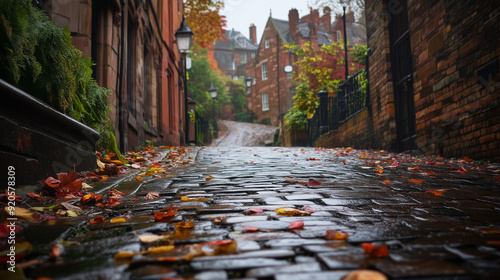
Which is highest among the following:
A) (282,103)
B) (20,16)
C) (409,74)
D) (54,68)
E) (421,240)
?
(282,103)

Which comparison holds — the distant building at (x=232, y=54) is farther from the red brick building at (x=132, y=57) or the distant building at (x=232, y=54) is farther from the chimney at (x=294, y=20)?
the red brick building at (x=132, y=57)

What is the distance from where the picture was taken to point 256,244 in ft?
5.86

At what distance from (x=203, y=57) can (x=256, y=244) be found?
120 feet

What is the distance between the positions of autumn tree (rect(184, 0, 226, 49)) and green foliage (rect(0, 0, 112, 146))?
16763 mm

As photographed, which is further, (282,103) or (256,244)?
(282,103)

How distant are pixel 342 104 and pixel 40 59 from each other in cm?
1040

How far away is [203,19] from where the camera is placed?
2072cm

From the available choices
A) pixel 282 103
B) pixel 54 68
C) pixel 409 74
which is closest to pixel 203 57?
pixel 282 103

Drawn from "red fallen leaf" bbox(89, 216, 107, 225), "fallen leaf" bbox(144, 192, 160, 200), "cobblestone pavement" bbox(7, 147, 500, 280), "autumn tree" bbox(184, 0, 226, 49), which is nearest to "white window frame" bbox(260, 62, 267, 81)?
"autumn tree" bbox(184, 0, 226, 49)

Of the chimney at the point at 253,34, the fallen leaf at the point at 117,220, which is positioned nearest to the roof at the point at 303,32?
the chimney at the point at 253,34

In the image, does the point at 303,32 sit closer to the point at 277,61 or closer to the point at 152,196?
the point at 277,61

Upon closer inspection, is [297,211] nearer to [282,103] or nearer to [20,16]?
[20,16]

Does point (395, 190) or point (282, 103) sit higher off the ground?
point (282, 103)

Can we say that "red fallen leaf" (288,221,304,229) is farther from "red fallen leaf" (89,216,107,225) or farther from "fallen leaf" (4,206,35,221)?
"fallen leaf" (4,206,35,221)
